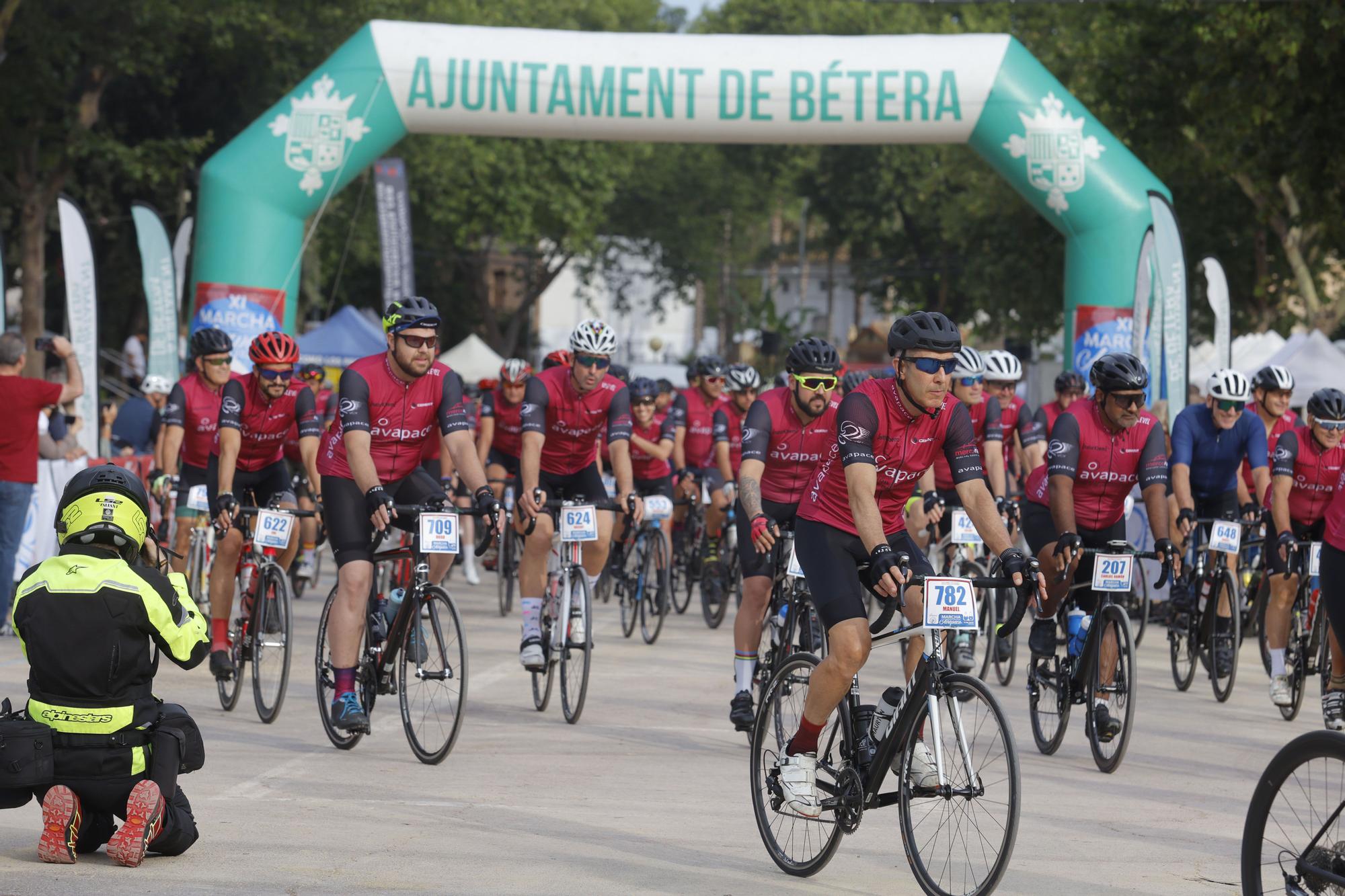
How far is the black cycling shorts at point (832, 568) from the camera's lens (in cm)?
635

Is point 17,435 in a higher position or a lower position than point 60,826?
higher

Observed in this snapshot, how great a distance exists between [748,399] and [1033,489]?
464 centimetres

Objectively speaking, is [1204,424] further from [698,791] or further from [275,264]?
[275,264]

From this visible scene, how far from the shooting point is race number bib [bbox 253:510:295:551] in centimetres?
982

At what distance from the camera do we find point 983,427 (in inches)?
509

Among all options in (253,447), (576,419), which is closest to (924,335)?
(576,419)

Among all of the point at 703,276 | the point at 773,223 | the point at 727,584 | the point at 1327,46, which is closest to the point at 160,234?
the point at 727,584

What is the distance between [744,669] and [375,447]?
7.22 feet

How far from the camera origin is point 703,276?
6819 centimetres

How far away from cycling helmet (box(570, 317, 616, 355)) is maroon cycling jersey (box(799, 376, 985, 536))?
4.01m

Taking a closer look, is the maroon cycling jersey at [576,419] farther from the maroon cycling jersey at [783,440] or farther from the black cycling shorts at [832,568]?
the black cycling shorts at [832,568]

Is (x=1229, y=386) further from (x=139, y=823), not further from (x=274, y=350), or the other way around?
(x=139, y=823)

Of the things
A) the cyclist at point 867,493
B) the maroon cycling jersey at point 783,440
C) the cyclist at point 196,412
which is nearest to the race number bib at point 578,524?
the maroon cycling jersey at point 783,440

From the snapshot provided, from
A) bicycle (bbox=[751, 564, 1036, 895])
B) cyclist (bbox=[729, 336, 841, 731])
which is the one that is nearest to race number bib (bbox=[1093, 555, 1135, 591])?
cyclist (bbox=[729, 336, 841, 731])
